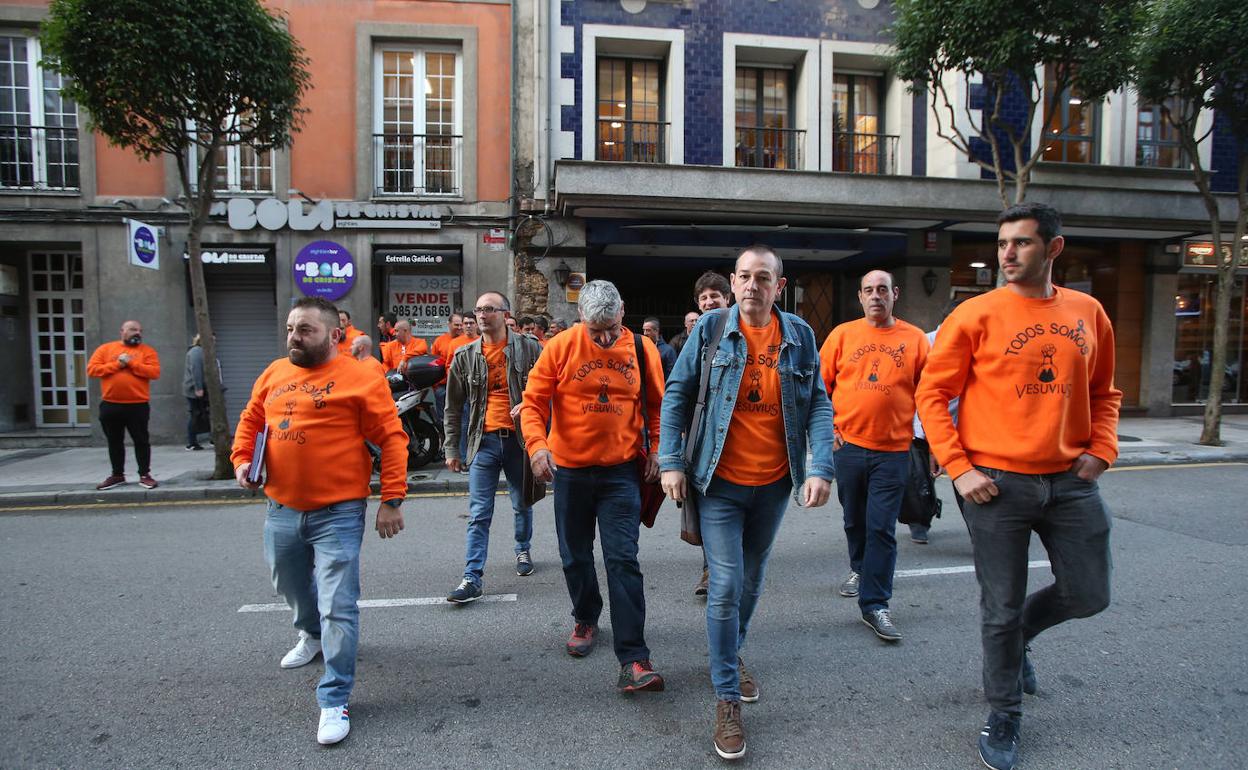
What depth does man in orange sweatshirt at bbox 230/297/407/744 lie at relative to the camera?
10.1ft

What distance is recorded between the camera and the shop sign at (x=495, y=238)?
41.3ft

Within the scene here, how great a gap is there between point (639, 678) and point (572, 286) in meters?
9.90

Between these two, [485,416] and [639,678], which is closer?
[639,678]

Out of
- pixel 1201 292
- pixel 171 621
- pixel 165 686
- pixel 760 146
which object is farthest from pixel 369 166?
pixel 1201 292

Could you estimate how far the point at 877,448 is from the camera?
4.04m

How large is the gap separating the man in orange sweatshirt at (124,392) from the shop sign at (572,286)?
6.38 metres

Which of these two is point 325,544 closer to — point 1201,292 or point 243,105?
point 243,105

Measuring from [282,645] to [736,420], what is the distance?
9.08 feet

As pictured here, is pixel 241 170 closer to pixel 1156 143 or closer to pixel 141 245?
pixel 141 245

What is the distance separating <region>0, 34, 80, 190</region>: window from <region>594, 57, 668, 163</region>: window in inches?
349

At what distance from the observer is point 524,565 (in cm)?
510

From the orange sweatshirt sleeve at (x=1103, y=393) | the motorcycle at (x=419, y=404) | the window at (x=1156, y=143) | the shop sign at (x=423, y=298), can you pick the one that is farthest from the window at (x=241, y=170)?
the window at (x=1156, y=143)

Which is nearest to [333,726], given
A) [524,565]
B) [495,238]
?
[524,565]

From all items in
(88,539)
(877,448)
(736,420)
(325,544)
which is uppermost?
(736,420)
